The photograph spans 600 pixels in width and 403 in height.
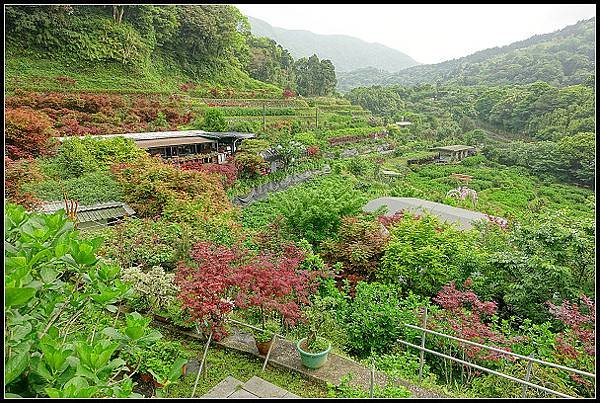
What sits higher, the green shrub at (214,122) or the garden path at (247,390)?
the green shrub at (214,122)

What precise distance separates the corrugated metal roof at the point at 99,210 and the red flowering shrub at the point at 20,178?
34 centimetres

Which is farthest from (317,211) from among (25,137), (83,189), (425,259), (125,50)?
(125,50)

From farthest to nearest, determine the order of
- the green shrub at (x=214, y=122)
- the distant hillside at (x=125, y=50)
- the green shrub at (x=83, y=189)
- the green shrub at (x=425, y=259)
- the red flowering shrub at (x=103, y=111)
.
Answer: the distant hillside at (x=125, y=50), the green shrub at (x=214, y=122), the red flowering shrub at (x=103, y=111), the green shrub at (x=83, y=189), the green shrub at (x=425, y=259)

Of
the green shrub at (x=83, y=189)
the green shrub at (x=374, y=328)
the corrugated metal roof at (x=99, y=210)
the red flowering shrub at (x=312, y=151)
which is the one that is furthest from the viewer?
the red flowering shrub at (x=312, y=151)

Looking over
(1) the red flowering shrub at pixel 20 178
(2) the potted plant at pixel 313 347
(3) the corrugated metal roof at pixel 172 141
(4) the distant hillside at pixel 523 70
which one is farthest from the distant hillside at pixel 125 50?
(4) the distant hillside at pixel 523 70

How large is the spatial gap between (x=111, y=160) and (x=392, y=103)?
3375cm

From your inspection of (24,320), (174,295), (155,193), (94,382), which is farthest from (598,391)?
(155,193)

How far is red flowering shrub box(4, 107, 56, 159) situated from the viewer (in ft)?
28.9

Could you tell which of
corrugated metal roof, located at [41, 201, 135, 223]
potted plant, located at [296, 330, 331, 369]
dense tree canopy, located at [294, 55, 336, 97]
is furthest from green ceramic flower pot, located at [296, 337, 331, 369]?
dense tree canopy, located at [294, 55, 336, 97]

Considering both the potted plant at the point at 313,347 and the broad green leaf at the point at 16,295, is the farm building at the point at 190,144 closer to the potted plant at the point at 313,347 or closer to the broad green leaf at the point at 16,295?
the potted plant at the point at 313,347

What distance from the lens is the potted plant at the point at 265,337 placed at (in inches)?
146

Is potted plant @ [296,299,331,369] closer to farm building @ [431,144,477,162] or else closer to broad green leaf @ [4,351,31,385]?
broad green leaf @ [4,351,31,385]

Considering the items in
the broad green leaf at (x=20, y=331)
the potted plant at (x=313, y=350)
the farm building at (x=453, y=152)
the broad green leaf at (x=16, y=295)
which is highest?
the broad green leaf at (x=16, y=295)

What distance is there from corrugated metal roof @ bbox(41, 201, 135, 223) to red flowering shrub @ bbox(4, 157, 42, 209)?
1.12 ft
